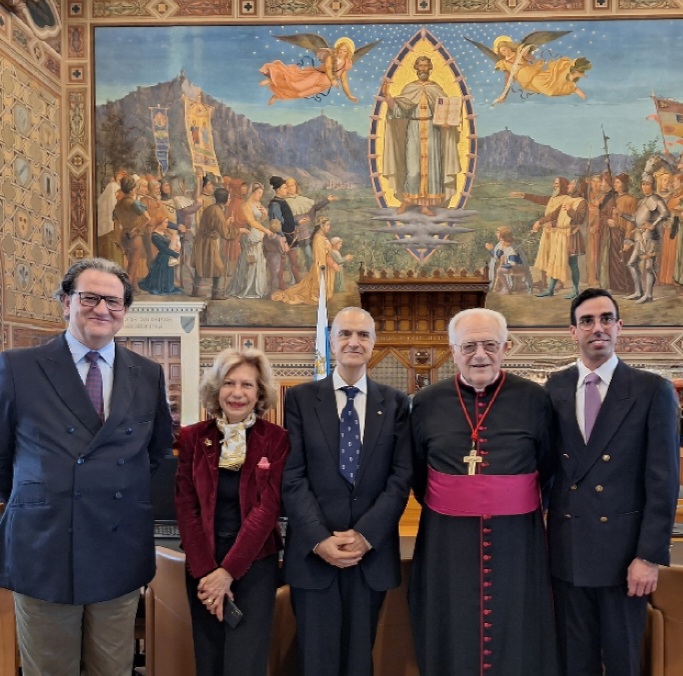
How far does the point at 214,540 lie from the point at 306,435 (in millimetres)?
555

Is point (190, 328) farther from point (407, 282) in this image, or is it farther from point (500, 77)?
point (500, 77)

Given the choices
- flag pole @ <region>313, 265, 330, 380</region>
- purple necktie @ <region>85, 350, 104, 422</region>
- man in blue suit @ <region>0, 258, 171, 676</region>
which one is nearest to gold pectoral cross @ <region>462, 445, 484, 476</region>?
man in blue suit @ <region>0, 258, 171, 676</region>

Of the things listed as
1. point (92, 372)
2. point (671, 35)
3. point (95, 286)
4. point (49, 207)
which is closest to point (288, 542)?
point (92, 372)

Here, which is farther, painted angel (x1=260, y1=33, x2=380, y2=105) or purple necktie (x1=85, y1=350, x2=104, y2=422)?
painted angel (x1=260, y1=33, x2=380, y2=105)

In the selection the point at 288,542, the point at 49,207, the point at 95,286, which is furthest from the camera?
the point at 49,207

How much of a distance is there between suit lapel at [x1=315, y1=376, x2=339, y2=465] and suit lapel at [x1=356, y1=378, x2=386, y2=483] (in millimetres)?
113

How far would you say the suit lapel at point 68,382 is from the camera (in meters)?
2.45

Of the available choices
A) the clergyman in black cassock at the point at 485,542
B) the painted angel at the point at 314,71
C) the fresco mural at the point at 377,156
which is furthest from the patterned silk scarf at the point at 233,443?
the painted angel at the point at 314,71

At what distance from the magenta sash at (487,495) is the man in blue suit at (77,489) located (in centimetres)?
120

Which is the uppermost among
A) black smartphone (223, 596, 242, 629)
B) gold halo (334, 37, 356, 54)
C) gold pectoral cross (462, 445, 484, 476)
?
gold halo (334, 37, 356, 54)

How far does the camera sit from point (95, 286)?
247cm

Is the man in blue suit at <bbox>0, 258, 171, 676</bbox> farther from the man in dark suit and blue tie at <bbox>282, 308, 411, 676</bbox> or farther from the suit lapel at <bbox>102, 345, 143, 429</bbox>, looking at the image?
the man in dark suit and blue tie at <bbox>282, 308, 411, 676</bbox>

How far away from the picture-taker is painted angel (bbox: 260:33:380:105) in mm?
10000

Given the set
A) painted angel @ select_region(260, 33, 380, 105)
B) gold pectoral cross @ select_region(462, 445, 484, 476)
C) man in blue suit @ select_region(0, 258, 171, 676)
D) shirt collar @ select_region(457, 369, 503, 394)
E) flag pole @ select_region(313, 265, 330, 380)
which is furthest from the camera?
painted angel @ select_region(260, 33, 380, 105)
